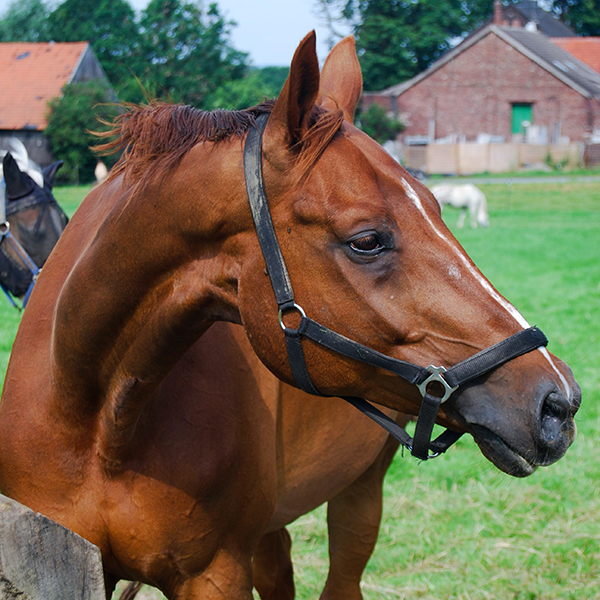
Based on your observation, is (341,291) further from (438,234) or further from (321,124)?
(321,124)

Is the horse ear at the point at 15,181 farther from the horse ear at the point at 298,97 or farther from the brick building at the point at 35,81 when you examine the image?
the brick building at the point at 35,81

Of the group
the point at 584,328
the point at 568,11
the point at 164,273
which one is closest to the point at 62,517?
the point at 164,273

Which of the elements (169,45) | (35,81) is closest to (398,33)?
(169,45)

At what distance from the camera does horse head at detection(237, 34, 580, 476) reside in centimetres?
151

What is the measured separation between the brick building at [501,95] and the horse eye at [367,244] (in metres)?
38.1

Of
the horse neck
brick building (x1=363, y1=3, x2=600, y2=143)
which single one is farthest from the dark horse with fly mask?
brick building (x1=363, y1=3, x2=600, y2=143)

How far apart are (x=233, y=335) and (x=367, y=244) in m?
0.78

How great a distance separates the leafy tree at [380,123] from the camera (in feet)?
122

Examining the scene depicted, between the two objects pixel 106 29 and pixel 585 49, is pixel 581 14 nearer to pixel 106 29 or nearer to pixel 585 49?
pixel 585 49

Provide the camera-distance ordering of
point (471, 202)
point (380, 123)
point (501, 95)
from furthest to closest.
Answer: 1. point (501, 95)
2. point (380, 123)
3. point (471, 202)

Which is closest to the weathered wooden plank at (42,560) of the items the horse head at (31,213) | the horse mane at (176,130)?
the horse mane at (176,130)

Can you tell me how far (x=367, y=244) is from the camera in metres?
1.57

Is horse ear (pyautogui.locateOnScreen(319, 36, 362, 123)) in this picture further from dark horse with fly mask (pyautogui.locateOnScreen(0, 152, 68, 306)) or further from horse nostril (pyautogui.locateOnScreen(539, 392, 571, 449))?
dark horse with fly mask (pyautogui.locateOnScreen(0, 152, 68, 306))

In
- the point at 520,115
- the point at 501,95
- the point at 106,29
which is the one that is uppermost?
the point at 106,29
